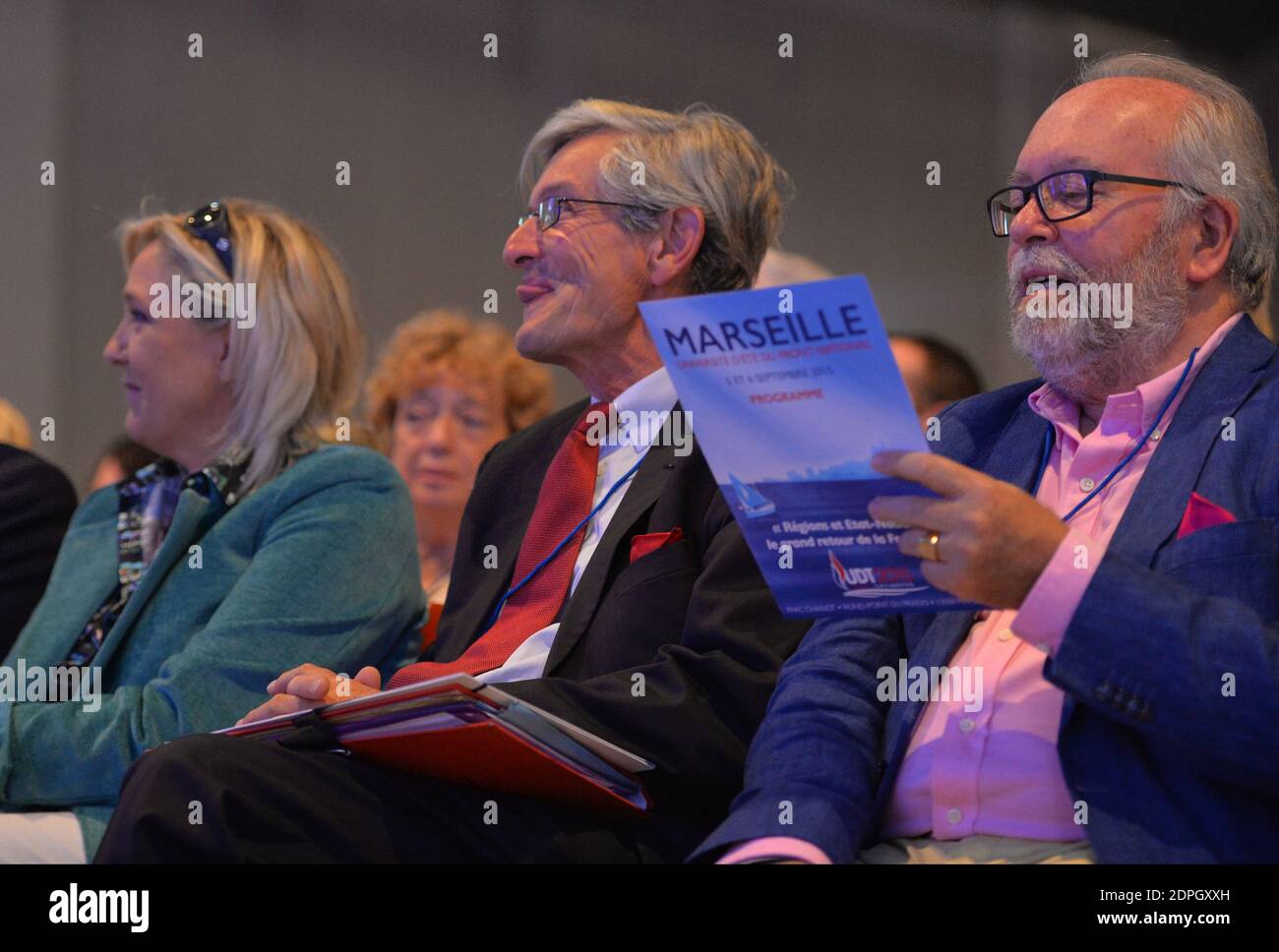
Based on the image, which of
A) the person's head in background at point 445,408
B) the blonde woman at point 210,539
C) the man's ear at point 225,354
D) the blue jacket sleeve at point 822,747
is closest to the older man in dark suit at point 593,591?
the blue jacket sleeve at point 822,747

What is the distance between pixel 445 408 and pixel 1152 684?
3.12 meters

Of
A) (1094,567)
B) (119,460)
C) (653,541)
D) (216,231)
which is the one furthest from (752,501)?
(119,460)

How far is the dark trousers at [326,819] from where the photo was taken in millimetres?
1955

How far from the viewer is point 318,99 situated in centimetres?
576

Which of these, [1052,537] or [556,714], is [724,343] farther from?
[556,714]

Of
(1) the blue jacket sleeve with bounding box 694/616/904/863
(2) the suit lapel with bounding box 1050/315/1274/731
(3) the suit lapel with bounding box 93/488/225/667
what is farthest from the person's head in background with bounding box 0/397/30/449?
(2) the suit lapel with bounding box 1050/315/1274/731

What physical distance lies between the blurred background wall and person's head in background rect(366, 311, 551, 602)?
0.99 metres

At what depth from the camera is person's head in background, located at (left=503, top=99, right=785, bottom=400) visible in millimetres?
2797

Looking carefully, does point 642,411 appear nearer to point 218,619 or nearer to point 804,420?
point 218,619

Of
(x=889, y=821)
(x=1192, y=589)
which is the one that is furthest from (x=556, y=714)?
(x=1192, y=589)

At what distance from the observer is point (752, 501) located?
5.51 feet

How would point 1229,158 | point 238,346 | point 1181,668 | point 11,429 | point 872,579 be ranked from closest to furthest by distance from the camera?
point 1181,668, point 872,579, point 1229,158, point 238,346, point 11,429
